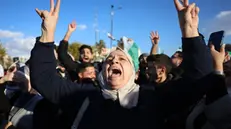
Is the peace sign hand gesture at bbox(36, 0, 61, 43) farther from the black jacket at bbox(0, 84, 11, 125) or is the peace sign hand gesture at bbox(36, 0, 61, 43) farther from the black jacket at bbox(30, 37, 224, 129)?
the black jacket at bbox(0, 84, 11, 125)

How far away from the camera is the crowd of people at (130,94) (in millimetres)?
2395

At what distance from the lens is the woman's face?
294 cm

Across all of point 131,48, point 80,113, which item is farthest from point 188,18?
point 131,48

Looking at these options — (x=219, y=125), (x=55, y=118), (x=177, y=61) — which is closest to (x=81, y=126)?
(x=55, y=118)

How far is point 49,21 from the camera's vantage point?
9.77ft

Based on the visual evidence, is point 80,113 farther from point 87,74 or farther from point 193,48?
point 87,74

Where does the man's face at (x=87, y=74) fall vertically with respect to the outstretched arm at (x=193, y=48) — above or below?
below

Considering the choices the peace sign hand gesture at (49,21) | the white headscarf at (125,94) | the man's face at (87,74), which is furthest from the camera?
the man's face at (87,74)

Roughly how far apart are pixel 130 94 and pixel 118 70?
1.00ft

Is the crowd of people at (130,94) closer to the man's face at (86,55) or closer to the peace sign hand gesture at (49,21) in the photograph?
the peace sign hand gesture at (49,21)

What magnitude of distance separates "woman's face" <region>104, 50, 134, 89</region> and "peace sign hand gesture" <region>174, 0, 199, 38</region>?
2.45 feet

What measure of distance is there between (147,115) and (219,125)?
2.22 ft

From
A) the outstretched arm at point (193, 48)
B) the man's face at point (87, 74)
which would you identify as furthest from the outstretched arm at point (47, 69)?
the man's face at point (87, 74)

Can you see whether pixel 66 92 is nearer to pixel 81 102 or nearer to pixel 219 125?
pixel 81 102
